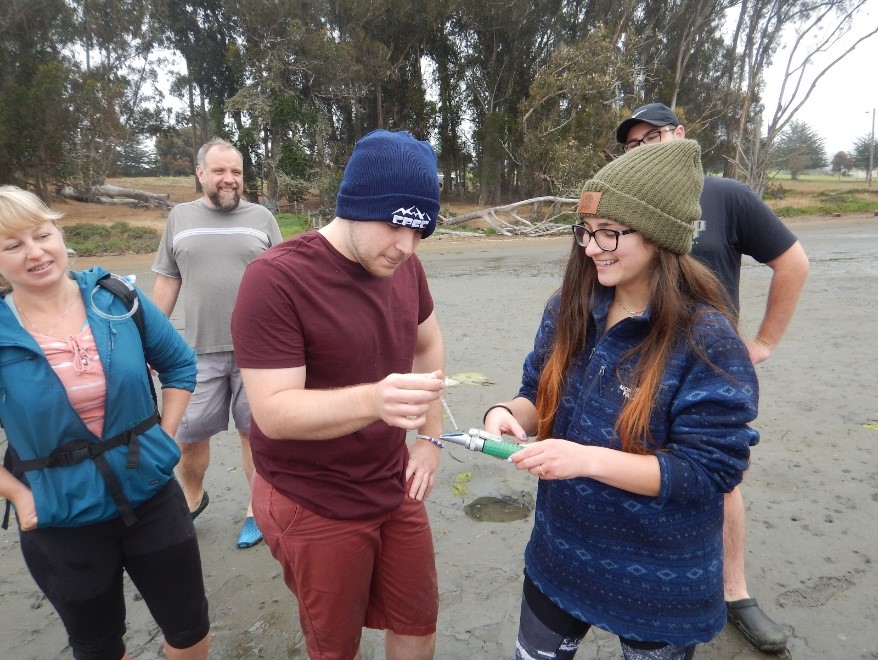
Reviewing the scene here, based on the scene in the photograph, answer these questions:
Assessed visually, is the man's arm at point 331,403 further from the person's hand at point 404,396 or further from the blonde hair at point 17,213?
the blonde hair at point 17,213

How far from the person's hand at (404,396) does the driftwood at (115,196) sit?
Result: 94.5 feet

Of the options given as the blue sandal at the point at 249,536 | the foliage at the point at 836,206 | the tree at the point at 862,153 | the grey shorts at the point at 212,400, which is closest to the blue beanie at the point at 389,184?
the grey shorts at the point at 212,400

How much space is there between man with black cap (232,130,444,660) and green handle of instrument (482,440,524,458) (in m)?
0.20

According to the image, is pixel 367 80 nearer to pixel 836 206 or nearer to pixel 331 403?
pixel 836 206

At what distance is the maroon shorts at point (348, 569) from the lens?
199 cm

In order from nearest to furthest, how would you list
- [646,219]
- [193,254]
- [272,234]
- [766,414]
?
[646,219]
[193,254]
[272,234]
[766,414]

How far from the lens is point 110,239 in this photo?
19469mm

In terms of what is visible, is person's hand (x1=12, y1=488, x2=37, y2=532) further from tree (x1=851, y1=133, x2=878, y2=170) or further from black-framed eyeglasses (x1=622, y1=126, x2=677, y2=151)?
tree (x1=851, y1=133, x2=878, y2=170)

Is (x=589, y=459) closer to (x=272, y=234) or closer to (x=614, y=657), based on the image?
(x=614, y=657)

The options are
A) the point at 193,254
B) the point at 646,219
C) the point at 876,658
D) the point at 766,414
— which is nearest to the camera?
the point at 646,219

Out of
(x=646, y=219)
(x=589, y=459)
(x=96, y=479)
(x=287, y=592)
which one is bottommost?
(x=287, y=592)

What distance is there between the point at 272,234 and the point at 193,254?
0.50 m

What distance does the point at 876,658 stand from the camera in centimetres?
264

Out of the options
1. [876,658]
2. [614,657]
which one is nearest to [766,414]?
[876,658]
